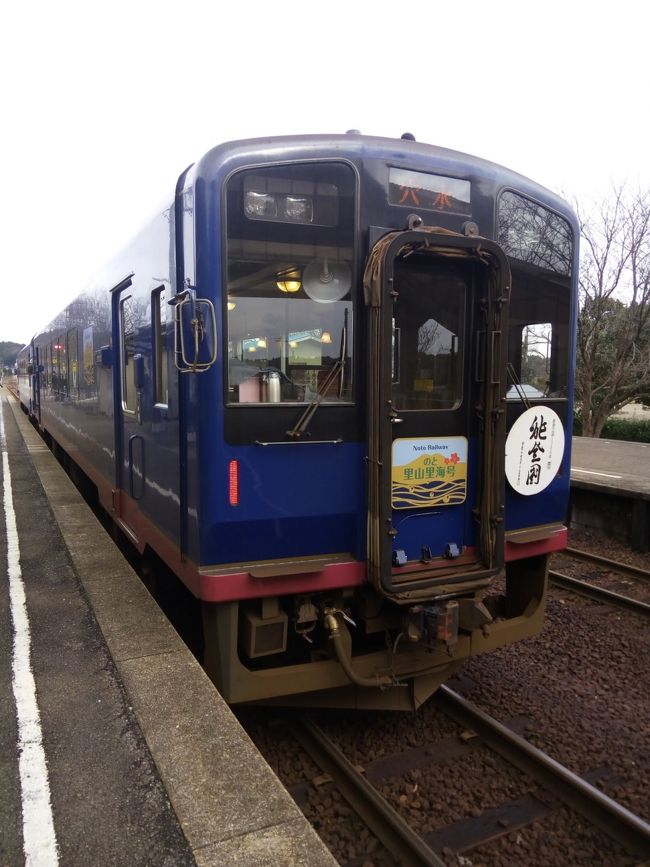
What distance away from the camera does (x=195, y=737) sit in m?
2.95

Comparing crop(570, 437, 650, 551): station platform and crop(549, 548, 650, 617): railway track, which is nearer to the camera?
crop(549, 548, 650, 617): railway track

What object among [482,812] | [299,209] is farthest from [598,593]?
[299,209]

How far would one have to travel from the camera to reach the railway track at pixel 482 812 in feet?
10.3

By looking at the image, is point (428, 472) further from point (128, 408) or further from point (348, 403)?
point (128, 408)

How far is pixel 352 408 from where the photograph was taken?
3527 millimetres

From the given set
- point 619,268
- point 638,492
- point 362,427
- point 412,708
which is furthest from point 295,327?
point 619,268

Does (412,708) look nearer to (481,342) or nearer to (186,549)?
(186,549)

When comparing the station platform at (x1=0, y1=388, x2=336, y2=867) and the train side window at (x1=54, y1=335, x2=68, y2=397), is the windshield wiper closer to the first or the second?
the station platform at (x1=0, y1=388, x2=336, y2=867)

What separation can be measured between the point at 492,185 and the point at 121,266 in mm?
3072

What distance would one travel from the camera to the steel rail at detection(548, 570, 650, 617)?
6355 mm

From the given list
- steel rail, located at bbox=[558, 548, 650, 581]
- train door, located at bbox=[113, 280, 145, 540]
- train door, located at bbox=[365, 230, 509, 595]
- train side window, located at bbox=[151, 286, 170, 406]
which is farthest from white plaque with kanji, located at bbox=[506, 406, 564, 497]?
steel rail, located at bbox=[558, 548, 650, 581]

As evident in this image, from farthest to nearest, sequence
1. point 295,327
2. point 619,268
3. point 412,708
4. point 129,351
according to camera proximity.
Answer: point 619,268, point 129,351, point 412,708, point 295,327

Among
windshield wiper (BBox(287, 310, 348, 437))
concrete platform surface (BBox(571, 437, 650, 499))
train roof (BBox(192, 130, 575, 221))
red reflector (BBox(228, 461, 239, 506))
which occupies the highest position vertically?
train roof (BBox(192, 130, 575, 221))

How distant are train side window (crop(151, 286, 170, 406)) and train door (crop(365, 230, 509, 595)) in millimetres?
1409
